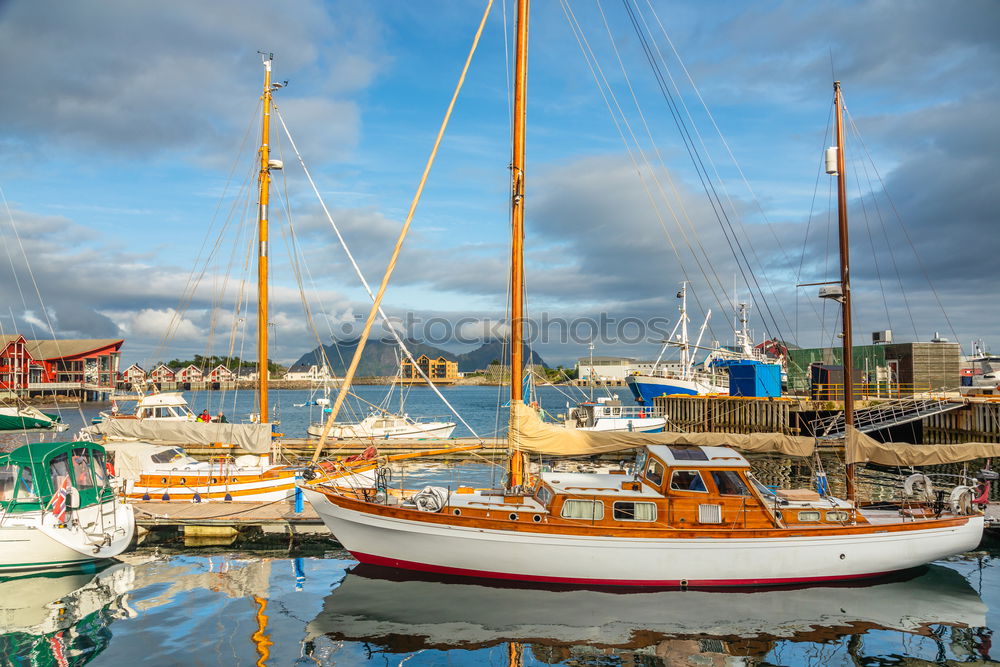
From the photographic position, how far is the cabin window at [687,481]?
1380 cm

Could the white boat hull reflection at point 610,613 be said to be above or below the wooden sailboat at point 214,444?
below

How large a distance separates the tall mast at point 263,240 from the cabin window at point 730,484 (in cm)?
1583

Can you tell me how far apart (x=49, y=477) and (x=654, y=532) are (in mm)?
15117

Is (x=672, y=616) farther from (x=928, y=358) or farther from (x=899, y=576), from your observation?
(x=928, y=358)

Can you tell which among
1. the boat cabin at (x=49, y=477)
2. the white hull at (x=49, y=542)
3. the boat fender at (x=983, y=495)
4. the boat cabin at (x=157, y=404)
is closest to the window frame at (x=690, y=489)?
the boat fender at (x=983, y=495)

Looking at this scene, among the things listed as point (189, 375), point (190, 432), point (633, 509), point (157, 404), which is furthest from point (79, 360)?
point (633, 509)

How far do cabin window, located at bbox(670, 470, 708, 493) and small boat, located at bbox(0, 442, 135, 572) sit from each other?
1391cm

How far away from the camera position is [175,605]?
13.0 m

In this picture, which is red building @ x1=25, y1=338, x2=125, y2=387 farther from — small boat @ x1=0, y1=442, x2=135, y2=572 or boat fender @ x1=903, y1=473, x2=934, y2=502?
boat fender @ x1=903, y1=473, x2=934, y2=502

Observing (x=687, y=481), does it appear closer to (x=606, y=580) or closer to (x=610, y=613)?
(x=606, y=580)

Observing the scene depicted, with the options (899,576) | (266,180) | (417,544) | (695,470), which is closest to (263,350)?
(266,180)

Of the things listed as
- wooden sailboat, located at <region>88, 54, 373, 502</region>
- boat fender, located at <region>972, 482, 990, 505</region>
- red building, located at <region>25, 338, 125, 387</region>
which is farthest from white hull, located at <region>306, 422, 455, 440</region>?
red building, located at <region>25, 338, 125, 387</region>

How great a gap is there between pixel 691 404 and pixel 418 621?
40966mm

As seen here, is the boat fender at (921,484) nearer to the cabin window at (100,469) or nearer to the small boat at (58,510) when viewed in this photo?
the small boat at (58,510)
